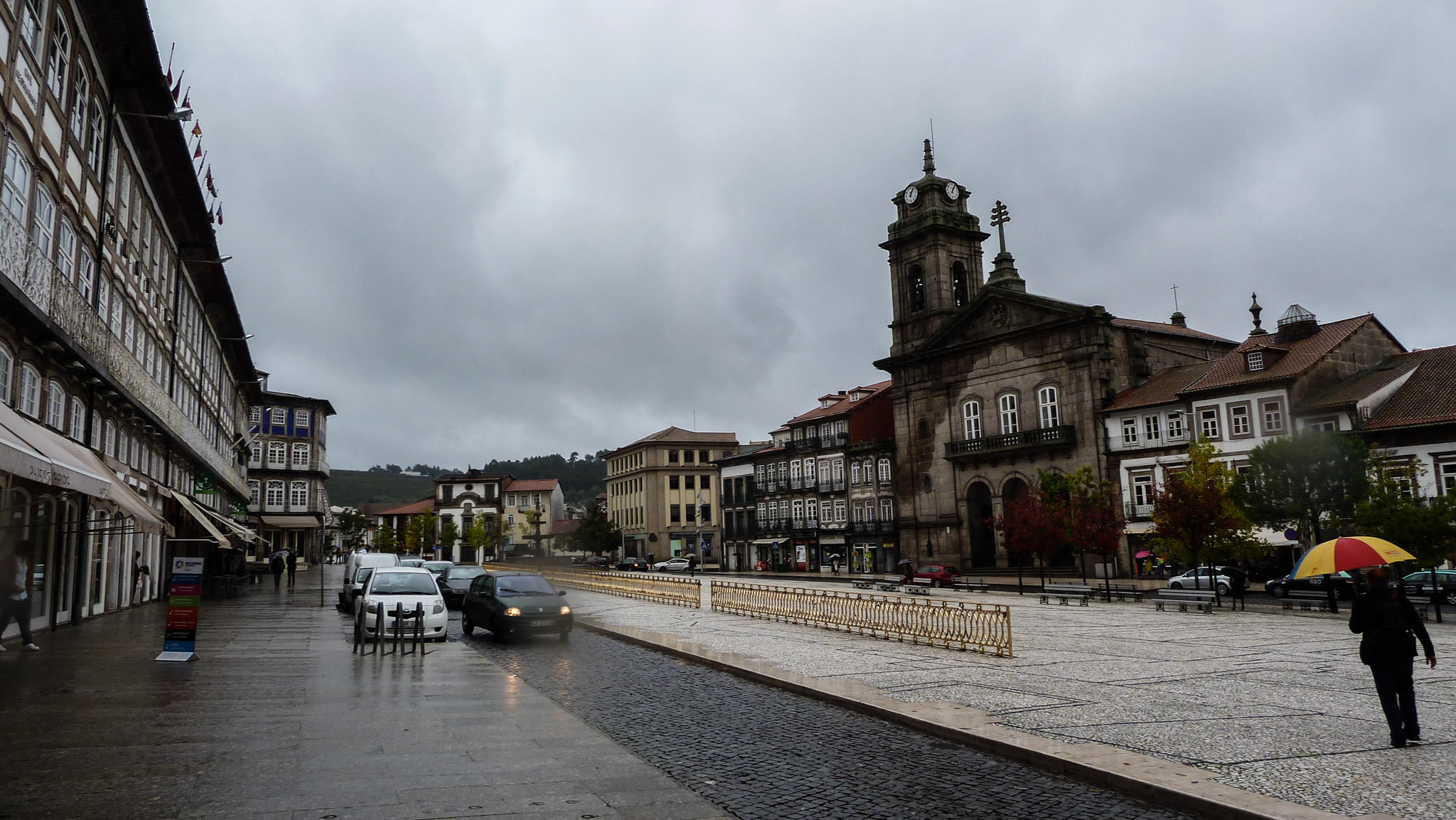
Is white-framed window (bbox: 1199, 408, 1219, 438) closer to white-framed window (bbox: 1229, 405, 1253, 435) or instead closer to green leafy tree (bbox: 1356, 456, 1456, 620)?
white-framed window (bbox: 1229, 405, 1253, 435)

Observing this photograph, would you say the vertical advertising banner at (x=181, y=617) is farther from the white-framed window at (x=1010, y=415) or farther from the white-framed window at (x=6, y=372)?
the white-framed window at (x=1010, y=415)

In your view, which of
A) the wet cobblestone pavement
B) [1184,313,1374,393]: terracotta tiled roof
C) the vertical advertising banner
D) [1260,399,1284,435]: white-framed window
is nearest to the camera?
the wet cobblestone pavement

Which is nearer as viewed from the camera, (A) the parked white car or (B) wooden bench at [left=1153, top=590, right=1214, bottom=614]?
(A) the parked white car

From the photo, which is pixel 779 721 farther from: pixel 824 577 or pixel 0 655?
pixel 824 577

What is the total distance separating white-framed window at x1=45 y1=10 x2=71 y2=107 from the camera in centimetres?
1745

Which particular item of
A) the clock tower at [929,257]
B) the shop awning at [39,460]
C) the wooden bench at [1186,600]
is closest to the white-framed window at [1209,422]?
the wooden bench at [1186,600]

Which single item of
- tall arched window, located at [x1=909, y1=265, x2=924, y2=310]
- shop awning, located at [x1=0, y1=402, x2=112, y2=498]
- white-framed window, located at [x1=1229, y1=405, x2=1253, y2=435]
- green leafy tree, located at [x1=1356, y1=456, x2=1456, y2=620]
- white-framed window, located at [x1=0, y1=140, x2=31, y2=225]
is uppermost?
tall arched window, located at [x1=909, y1=265, x2=924, y2=310]

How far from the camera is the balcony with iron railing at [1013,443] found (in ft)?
164

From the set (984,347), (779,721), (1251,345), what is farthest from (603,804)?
(984,347)

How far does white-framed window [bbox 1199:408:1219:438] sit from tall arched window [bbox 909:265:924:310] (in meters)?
21.7

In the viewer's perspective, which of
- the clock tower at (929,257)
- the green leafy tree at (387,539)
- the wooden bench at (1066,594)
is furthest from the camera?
the green leafy tree at (387,539)

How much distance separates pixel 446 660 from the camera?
15.9 meters

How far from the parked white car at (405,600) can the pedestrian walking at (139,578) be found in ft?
42.2

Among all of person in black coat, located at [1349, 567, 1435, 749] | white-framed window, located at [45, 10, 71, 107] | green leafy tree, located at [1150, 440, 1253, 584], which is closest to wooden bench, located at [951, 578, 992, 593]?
green leafy tree, located at [1150, 440, 1253, 584]
